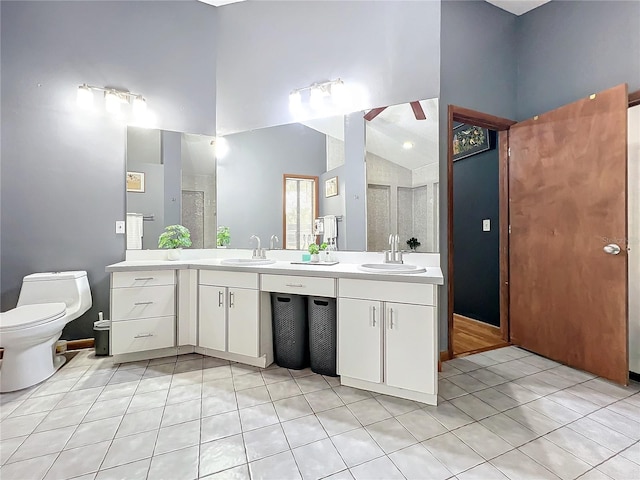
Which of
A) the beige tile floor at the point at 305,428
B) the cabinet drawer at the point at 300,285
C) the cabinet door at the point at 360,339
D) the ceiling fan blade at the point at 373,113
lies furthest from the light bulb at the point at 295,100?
the beige tile floor at the point at 305,428

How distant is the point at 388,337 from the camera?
1.80m

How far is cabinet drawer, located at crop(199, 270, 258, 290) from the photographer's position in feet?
7.21

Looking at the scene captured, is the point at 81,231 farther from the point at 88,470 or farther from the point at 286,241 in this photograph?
the point at 88,470

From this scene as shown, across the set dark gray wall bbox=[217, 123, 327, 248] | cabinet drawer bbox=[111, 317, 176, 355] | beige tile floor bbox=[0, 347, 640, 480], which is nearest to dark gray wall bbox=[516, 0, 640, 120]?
dark gray wall bbox=[217, 123, 327, 248]

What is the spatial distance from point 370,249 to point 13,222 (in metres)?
2.75

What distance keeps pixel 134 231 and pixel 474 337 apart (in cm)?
323

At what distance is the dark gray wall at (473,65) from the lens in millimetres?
2338

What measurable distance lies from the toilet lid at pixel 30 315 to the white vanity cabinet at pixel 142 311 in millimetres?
324

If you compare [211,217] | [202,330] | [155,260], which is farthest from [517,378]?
[155,260]

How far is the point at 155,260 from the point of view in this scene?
2.72 meters

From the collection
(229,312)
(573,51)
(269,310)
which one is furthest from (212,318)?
(573,51)

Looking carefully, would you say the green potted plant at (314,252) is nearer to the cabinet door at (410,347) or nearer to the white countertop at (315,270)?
the white countertop at (315,270)

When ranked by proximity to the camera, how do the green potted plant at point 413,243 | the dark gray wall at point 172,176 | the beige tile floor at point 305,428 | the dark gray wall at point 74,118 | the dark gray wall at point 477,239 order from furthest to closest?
the dark gray wall at point 477,239 → the dark gray wall at point 172,176 → the dark gray wall at point 74,118 → the green potted plant at point 413,243 → the beige tile floor at point 305,428

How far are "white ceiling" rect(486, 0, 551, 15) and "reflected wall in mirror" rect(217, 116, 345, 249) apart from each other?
1.67 metres
